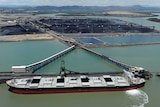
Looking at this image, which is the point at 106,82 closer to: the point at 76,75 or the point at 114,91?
the point at 114,91

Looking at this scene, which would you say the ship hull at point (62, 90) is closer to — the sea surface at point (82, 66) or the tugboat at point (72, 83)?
the tugboat at point (72, 83)

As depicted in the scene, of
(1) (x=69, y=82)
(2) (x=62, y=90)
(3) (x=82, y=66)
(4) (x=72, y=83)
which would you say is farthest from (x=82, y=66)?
(2) (x=62, y=90)

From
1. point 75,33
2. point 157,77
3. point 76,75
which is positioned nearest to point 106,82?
point 76,75

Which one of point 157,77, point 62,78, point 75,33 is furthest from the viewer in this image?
point 75,33

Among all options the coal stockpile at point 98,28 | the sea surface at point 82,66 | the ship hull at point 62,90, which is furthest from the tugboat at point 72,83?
the coal stockpile at point 98,28

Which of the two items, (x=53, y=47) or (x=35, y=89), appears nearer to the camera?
(x=35, y=89)

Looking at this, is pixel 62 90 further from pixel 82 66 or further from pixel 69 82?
pixel 82 66
